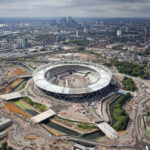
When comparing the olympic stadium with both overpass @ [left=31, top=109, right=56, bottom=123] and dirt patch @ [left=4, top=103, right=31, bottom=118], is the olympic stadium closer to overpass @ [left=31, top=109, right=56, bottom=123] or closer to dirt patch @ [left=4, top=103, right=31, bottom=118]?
overpass @ [left=31, top=109, right=56, bottom=123]

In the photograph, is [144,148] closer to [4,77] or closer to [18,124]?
[18,124]

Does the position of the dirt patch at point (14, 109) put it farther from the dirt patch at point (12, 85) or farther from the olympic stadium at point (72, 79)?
the dirt patch at point (12, 85)

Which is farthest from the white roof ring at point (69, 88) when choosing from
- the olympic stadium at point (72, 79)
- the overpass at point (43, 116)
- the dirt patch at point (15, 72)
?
the dirt patch at point (15, 72)

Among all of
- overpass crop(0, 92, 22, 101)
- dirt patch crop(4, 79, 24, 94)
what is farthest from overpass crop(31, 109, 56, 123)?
dirt patch crop(4, 79, 24, 94)

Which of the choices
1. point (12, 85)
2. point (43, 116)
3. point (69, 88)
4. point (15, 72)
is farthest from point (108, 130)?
point (15, 72)

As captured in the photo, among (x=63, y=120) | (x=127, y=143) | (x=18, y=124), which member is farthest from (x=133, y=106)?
(x=18, y=124)

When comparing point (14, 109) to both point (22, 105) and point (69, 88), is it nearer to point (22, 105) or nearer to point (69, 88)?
point (22, 105)
